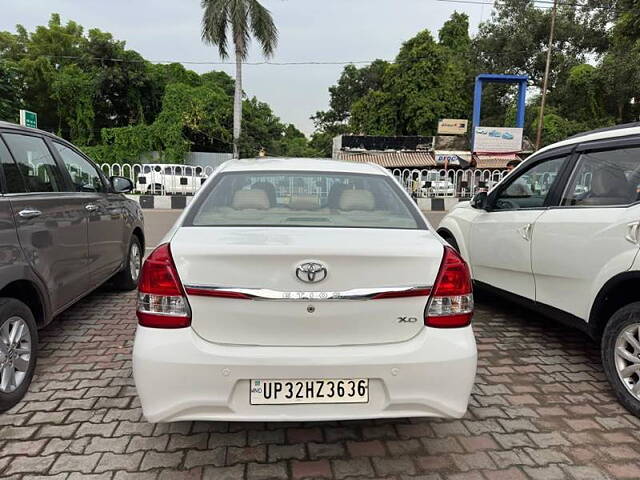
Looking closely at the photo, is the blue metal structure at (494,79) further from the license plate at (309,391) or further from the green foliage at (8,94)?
the license plate at (309,391)

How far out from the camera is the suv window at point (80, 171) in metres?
4.15

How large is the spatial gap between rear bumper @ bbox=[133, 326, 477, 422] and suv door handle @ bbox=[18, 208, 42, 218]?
149cm

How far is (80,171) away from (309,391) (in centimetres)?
337

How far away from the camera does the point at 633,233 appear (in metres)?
2.98

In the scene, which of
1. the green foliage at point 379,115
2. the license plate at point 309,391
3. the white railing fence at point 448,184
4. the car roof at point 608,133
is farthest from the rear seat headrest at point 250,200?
the green foliage at point 379,115

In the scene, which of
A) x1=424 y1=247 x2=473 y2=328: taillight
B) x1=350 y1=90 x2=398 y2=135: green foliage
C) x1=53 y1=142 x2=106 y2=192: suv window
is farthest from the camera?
x1=350 y1=90 x2=398 y2=135: green foliage

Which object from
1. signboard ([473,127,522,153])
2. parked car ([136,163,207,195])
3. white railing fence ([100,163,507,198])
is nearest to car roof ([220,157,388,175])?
white railing fence ([100,163,507,198])

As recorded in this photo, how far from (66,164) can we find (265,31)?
863 inches

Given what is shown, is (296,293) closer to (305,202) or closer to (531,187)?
(305,202)

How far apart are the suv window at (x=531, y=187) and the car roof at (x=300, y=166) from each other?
160 centimetres

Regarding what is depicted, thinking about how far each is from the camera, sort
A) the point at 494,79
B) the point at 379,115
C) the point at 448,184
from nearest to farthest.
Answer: the point at 448,184 < the point at 494,79 < the point at 379,115

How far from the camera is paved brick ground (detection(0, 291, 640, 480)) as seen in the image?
2.37 meters

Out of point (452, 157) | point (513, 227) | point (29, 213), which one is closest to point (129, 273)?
point (29, 213)

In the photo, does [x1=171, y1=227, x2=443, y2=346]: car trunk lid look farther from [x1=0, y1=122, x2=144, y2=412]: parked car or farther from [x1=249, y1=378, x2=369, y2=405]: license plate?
[x1=0, y1=122, x2=144, y2=412]: parked car
